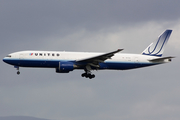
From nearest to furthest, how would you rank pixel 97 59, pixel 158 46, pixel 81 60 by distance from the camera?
pixel 81 60, pixel 97 59, pixel 158 46

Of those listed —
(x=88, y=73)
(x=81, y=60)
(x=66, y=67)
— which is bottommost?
(x=88, y=73)

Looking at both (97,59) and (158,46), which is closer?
(97,59)

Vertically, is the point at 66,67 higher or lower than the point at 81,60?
lower

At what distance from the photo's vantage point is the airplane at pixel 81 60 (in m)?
56.5

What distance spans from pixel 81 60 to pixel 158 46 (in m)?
17.4

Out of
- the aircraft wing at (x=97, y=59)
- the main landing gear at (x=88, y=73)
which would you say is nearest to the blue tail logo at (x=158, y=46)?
the aircraft wing at (x=97, y=59)

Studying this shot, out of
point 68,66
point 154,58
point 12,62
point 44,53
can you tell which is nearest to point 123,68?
point 154,58

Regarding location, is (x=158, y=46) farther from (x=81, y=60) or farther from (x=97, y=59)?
(x=81, y=60)

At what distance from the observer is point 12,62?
5659cm

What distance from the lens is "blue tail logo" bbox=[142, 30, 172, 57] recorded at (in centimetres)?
6578

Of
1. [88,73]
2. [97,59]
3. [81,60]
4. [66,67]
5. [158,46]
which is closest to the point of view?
[66,67]

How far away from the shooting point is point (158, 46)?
219 feet

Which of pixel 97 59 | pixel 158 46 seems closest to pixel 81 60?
pixel 97 59

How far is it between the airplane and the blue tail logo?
5.33 ft
